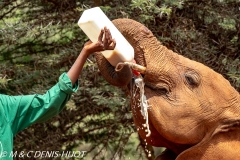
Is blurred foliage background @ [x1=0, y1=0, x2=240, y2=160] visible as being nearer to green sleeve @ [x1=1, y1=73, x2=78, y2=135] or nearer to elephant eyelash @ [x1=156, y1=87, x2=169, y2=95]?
elephant eyelash @ [x1=156, y1=87, x2=169, y2=95]

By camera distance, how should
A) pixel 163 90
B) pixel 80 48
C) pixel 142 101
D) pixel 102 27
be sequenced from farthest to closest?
pixel 80 48 → pixel 163 90 → pixel 142 101 → pixel 102 27

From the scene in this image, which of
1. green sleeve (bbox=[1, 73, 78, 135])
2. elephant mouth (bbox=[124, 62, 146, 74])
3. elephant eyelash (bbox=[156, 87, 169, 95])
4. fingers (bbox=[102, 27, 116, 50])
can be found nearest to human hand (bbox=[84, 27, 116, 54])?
fingers (bbox=[102, 27, 116, 50])

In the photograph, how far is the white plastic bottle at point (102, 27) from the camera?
307 cm

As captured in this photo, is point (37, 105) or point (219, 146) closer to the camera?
point (37, 105)

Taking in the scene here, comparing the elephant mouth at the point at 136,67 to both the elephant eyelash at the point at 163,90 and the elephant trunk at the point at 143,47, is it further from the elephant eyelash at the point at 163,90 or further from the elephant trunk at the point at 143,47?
the elephant eyelash at the point at 163,90

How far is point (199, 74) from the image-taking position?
3416 millimetres

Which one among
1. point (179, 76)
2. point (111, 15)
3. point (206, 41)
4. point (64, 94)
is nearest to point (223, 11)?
point (206, 41)

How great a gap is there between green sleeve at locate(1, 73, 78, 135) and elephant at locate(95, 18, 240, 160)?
460 millimetres

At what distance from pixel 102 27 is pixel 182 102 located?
64cm

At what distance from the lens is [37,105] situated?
2.94m

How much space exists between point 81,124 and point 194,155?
350 cm

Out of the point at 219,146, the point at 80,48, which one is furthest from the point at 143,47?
the point at 80,48

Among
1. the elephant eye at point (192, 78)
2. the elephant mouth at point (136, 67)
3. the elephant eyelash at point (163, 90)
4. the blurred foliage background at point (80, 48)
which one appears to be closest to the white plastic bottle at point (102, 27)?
the elephant mouth at point (136, 67)

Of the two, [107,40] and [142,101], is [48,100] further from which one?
[142,101]
